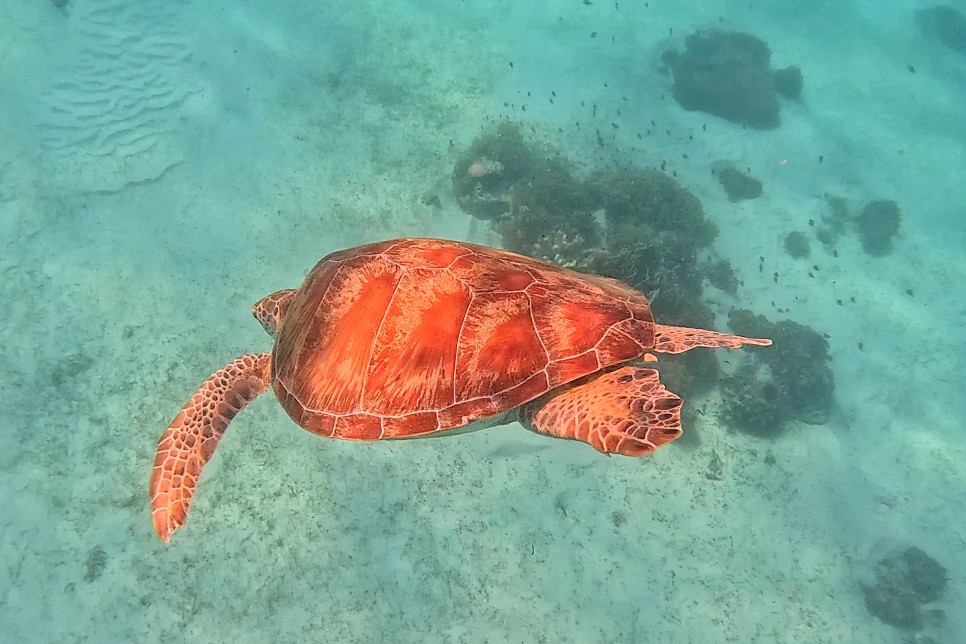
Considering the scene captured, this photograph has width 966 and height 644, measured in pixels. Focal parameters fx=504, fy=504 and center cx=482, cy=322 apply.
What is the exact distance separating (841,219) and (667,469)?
6296 millimetres

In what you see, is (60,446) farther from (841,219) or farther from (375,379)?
(841,219)

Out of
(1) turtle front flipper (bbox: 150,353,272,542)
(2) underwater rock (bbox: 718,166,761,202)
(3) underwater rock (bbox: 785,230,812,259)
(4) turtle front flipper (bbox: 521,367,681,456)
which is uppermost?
(4) turtle front flipper (bbox: 521,367,681,456)

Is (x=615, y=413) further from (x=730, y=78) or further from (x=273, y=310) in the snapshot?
(x=730, y=78)

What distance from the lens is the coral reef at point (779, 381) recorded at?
6.56 metres

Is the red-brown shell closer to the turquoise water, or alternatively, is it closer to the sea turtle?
the sea turtle

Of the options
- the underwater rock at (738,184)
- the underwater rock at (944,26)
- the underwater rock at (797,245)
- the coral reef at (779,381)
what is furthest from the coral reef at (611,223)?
the underwater rock at (944,26)

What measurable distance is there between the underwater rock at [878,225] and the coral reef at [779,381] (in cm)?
278

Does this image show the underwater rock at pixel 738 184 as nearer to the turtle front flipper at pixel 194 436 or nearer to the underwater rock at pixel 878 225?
the underwater rock at pixel 878 225

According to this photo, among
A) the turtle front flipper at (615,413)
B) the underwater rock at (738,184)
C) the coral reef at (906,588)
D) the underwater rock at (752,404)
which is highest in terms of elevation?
the turtle front flipper at (615,413)

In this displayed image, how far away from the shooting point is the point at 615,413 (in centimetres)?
296

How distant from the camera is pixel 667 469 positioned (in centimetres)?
596

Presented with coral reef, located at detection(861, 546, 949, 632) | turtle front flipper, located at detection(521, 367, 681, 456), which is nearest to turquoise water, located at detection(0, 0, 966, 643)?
coral reef, located at detection(861, 546, 949, 632)

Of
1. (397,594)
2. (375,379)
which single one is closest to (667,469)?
(397,594)

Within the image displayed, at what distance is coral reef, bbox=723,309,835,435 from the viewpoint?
258 inches
